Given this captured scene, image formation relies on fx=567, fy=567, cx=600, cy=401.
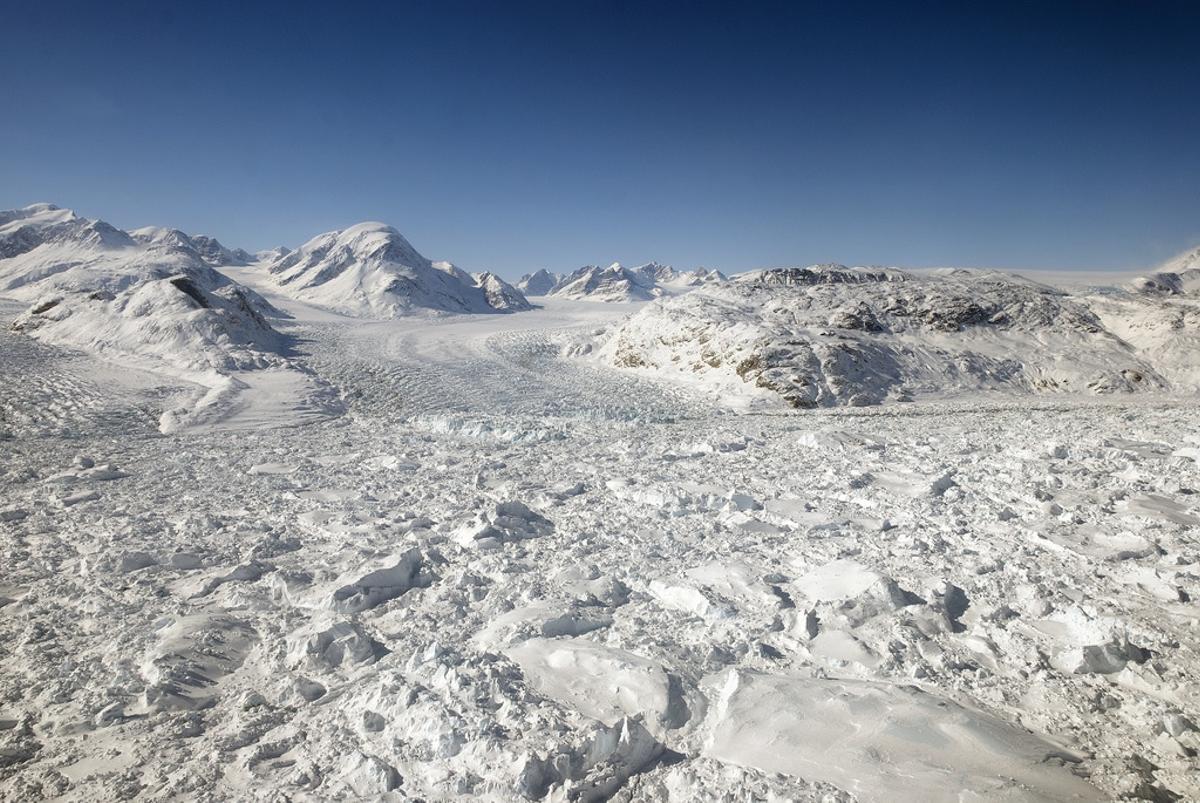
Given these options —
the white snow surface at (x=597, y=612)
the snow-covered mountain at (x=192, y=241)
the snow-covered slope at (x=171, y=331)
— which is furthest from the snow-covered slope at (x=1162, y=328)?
the snow-covered mountain at (x=192, y=241)

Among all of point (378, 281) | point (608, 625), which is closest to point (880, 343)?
point (608, 625)

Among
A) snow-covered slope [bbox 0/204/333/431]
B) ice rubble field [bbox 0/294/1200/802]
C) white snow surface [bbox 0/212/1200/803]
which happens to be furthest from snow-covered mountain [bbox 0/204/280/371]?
ice rubble field [bbox 0/294/1200/802]

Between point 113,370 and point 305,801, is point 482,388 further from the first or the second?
point 305,801

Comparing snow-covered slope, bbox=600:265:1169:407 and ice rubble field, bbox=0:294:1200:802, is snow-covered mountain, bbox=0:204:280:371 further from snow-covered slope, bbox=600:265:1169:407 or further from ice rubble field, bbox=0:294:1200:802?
snow-covered slope, bbox=600:265:1169:407

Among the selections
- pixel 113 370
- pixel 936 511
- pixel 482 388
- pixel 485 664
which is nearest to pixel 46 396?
pixel 113 370

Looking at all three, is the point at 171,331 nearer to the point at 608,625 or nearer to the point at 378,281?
the point at 608,625

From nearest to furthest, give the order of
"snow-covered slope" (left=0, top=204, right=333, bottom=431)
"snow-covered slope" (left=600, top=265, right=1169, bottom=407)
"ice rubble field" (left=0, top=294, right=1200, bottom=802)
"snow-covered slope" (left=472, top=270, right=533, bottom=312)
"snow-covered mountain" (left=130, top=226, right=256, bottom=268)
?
"ice rubble field" (left=0, top=294, right=1200, bottom=802)
"snow-covered slope" (left=0, top=204, right=333, bottom=431)
"snow-covered slope" (left=600, top=265, right=1169, bottom=407)
"snow-covered slope" (left=472, top=270, right=533, bottom=312)
"snow-covered mountain" (left=130, top=226, right=256, bottom=268)

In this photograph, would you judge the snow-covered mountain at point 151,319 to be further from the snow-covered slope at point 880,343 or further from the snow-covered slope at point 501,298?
the snow-covered slope at point 501,298
